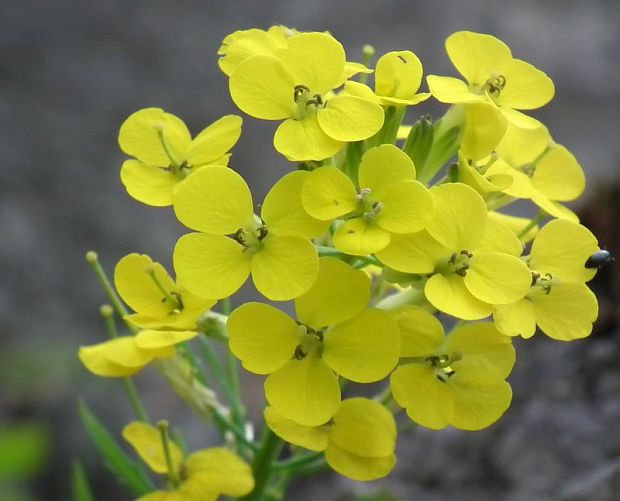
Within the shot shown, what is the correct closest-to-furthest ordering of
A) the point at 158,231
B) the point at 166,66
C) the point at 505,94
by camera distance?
the point at 505,94 < the point at 158,231 < the point at 166,66

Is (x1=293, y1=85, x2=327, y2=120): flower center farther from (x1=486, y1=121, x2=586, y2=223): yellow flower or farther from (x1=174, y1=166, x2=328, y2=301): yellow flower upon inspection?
(x1=486, y1=121, x2=586, y2=223): yellow flower

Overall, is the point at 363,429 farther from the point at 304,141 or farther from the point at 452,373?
the point at 304,141

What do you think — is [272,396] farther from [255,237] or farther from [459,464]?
[459,464]

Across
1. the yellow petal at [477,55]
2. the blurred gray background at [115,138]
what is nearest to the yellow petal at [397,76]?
the yellow petal at [477,55]

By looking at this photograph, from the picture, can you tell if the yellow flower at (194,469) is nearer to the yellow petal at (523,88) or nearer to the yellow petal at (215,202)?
the yellow petal at (215,202)

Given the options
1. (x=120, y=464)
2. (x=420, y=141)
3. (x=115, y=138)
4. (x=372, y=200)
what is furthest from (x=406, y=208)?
(x=115, y=138)

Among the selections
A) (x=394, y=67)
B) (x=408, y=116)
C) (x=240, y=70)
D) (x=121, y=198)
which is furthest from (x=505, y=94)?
(x=121, y=198)
